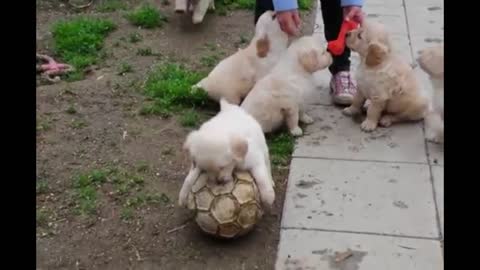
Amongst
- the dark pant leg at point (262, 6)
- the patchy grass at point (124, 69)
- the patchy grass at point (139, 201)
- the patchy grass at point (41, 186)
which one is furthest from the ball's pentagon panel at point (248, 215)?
the patchy grass at point (124, 69)

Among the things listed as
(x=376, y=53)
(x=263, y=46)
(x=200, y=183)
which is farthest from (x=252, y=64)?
(x=200, y=183)

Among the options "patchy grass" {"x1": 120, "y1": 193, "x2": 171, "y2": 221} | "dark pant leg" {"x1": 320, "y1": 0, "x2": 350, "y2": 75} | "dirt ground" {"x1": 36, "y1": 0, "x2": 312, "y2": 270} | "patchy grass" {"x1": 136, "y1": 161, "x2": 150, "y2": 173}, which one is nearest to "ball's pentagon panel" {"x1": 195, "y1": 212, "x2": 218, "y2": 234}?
"dirt ground" {"x1": 36, "y1": 0, "x2": 312, "y2": 270}

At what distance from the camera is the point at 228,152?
329cm

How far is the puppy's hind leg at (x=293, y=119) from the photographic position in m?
4.46

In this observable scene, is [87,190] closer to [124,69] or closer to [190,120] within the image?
[190,120]

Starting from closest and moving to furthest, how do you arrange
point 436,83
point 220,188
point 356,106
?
point 220,188, point 436,83, point 356,106

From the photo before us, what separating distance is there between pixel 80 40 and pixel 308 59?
2220 mm

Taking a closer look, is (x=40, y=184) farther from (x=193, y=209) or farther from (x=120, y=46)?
(x=120, y=46)

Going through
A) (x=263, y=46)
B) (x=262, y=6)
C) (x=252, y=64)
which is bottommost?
(x=252, y=64)

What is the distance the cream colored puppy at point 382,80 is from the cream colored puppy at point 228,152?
112 centimetres

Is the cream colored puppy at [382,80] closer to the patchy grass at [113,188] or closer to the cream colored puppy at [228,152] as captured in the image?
the cream colored puppy at [228,152]

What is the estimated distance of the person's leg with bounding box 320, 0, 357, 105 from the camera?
4.97m
